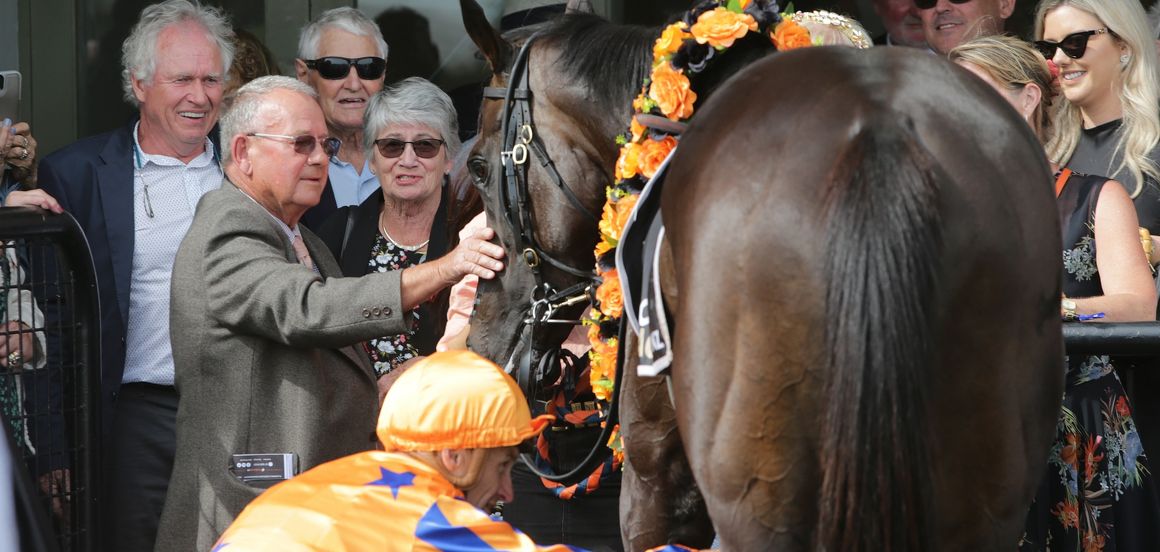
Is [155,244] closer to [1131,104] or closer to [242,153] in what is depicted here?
[242,153]

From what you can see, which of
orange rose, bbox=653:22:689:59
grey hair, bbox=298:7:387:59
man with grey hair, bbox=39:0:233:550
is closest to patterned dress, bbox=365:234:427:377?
man with grey hair, bbox=39:0:233:550

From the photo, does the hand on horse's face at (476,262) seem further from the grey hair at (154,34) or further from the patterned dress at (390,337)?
the grey hair at (154,34)

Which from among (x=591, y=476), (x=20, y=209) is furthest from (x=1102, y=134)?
(x=20, y=209)

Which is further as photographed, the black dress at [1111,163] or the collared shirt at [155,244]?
the collared shirt at [155,244]

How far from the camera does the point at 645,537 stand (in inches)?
141

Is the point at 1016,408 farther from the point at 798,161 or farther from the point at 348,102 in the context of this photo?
the point at 348,102

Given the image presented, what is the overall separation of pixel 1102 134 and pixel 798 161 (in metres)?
2.84

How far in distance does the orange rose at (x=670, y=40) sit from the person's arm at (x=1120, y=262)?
1.38 metres

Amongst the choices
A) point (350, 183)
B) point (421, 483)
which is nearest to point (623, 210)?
point (421, 483)

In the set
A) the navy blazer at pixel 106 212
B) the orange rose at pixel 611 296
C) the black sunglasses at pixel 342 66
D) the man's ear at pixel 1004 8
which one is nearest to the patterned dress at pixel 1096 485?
the orange rose at pixel 611 296

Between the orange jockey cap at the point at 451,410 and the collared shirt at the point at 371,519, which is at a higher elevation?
the orange jockey cap at the point at 451,410

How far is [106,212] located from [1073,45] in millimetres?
3604

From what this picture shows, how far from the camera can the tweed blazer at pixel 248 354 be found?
4102 mm

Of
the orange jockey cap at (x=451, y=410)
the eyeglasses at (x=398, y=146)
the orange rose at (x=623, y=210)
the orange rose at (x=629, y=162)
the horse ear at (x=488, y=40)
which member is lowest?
the eyeglasses at (x=398, y=146)
